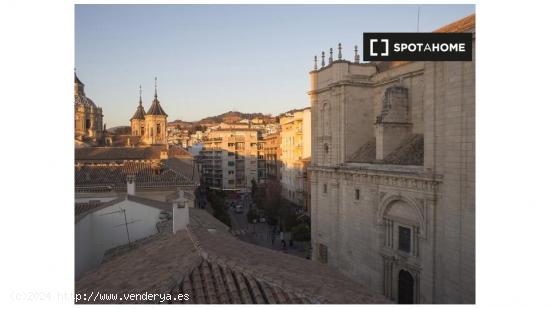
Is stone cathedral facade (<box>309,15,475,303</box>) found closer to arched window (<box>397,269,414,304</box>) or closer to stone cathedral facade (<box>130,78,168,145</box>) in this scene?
arched window (<box>397,269,414,304</box>)

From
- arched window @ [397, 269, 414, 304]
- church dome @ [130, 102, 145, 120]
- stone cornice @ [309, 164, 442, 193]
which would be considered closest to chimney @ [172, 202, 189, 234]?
stone cornice @ [309, 164, 442, 193]

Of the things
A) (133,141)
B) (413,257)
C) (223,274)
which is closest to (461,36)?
(223,274)

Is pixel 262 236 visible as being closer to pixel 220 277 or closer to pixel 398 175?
pixel 398 175

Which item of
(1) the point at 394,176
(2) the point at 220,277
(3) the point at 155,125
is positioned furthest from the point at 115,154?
(2) the point at 220,277

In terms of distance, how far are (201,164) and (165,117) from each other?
341 inches

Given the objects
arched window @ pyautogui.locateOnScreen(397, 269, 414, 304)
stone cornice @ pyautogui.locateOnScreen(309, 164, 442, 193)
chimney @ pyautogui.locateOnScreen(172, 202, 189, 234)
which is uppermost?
stone cornice @ pyautogui.locateOnScreen(309, 164, 442, 193)

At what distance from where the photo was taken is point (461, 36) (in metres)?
7.28

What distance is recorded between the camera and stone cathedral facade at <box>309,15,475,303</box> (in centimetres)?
1019

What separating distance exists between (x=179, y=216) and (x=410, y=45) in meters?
6.32

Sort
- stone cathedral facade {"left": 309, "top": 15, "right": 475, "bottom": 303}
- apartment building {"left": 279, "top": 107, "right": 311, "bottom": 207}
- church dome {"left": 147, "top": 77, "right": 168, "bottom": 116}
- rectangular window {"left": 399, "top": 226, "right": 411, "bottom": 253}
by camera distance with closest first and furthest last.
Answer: stone cathedral facade {"left": 309, "top": 15, "right": 475, "bottom": 303} < rectangular window {"left": 399, "top": 226, "right": 411, "bottom": 253} < apartment building {"left": 279, "top": 107, "right": 311, "bottom": 207} < church dome {"left": 147, "top": 77, "right": 168, "bottom": 116}

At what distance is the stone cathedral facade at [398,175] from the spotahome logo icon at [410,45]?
0.30 m

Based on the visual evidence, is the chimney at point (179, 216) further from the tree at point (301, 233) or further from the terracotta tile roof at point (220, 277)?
the tree at point (301, 233)

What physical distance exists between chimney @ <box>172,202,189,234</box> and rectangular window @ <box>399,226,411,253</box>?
7260 millimetres

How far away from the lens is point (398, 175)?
1303 centimetres
